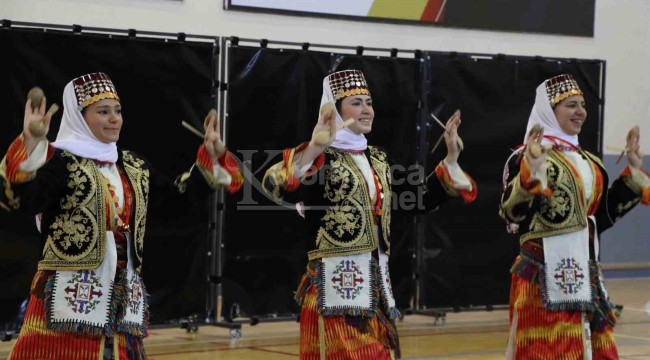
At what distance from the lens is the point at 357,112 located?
5805 millimetres

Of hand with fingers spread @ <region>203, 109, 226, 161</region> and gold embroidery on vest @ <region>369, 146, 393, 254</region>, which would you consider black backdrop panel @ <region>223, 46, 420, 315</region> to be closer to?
gold embroidery on vest @ <region>369, 146, 393, 254</region>

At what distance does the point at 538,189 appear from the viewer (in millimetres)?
5758

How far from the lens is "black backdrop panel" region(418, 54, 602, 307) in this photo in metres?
9.58

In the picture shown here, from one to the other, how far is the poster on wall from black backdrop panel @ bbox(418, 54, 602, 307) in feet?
6.98

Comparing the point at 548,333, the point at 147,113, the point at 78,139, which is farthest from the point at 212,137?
the point at 147,113

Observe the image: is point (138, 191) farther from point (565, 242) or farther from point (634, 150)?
point (634, 150)

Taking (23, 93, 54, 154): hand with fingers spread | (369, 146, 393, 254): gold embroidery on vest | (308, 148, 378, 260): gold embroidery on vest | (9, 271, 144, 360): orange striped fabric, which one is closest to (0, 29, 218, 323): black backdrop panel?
(369, 146, 393, 254): gold embroidery on vest

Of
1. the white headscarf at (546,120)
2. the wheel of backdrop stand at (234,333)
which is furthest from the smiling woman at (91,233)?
the wheel of backdrop stand at (234,333)

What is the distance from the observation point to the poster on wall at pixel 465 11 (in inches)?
443

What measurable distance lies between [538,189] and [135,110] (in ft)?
11.2

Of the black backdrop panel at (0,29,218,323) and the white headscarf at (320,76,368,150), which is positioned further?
the black backdrop panel at (0,29,218,323)

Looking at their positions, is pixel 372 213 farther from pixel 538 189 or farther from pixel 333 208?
pixel 538 189

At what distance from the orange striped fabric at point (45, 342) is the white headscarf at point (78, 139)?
19.8 inches

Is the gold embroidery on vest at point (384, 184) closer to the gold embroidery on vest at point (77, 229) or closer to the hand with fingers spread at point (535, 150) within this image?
the hand with fingers spread at point (535, 150)
